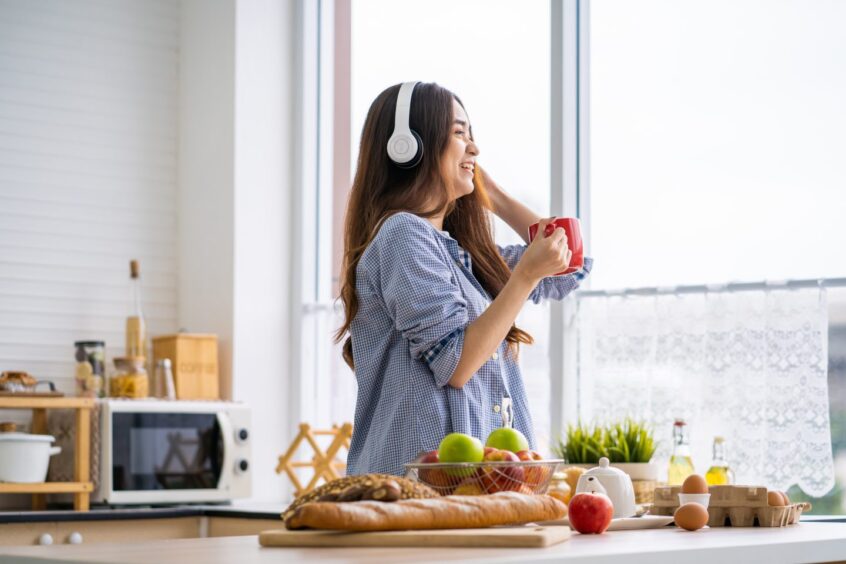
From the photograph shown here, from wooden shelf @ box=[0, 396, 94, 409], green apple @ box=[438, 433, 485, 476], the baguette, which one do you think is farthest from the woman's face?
wooden shelf @ box=[0, 396, 94, 409]

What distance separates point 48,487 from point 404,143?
214cm

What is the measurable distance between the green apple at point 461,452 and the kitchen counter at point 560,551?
16 centimetres

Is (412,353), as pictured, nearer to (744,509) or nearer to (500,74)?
(744,509)

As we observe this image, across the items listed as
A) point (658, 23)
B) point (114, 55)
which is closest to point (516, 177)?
point (658, 23)

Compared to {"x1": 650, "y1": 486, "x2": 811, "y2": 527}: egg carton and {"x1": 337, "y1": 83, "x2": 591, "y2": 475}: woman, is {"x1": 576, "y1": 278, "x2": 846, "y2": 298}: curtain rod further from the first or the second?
{"x1": 650, "y1": 486, "x2": 811, "y2": 527}: egg carton

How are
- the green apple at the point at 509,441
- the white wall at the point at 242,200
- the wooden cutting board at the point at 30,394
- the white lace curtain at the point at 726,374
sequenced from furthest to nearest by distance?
the white wall at the point at 242,200 < the wooden cutting board at the point at 30,394 < the white lace curtain at the point at 726,374 < the green apple at the point at 509,441

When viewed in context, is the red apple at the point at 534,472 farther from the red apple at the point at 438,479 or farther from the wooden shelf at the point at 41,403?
the wooden shelf at the point at 41,403

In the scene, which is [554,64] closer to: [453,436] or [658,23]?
[658,23]

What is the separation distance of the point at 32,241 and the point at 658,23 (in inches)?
85.2

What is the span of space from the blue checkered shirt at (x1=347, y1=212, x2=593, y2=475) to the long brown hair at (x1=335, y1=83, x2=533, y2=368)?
90mm

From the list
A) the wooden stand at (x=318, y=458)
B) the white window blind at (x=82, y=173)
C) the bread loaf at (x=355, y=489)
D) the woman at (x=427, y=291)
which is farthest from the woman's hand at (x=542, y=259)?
the white window blind at (x=82, y=173)

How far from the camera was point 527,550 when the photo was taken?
1169mm

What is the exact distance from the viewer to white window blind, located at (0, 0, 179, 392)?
411cm

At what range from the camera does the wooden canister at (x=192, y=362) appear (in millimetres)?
4078
